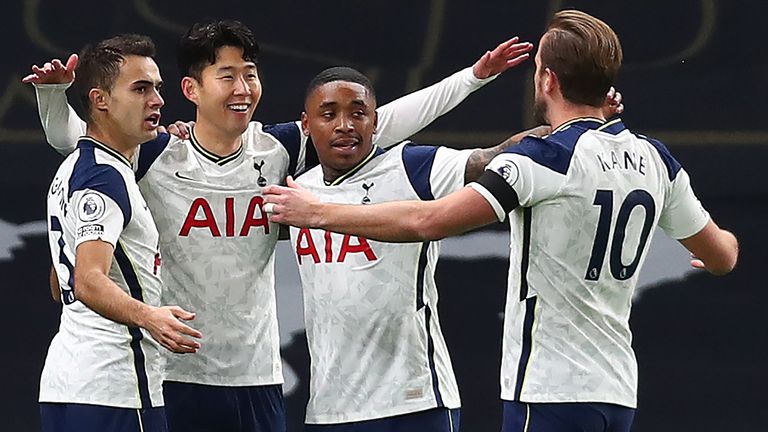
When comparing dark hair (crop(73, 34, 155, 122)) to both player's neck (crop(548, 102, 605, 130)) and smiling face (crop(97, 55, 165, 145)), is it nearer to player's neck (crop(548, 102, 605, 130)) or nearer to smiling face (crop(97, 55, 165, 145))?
smiling face (crop(97, 55, 165, 145))

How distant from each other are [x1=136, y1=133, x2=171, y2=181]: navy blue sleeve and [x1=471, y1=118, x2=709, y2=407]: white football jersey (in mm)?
1256

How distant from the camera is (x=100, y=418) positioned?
15.1 ft

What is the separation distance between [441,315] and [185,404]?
6.20 feet

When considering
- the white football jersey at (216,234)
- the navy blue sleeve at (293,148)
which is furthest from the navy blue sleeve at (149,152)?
the navy blue sleeve at (293,148)

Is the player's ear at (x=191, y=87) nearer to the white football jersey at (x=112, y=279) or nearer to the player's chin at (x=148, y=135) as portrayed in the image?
the player's chin at (x=148, y=135)

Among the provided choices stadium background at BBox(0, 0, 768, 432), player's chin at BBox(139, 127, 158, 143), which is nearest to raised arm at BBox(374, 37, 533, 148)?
player's chin at BBox(139, 127, 158, 143)

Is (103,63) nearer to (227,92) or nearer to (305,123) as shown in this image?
(227,92)

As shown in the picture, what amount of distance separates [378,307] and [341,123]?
546 mm

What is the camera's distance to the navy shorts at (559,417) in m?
4.22

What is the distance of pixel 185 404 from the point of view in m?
5.04

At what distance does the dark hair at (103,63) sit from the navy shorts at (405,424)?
1.16m

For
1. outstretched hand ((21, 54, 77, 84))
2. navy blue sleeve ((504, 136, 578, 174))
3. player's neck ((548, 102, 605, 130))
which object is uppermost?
outstretched hand ((21, 54, 77, 84))

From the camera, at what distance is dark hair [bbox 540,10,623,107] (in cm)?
423

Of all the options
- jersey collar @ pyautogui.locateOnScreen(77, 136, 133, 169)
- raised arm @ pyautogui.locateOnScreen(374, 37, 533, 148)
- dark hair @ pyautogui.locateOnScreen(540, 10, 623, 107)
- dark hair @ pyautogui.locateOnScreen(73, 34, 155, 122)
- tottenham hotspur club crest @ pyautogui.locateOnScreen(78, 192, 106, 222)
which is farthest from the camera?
raised arm @ pyautogui.locateOnScreen(374, 37, 533, 148)
